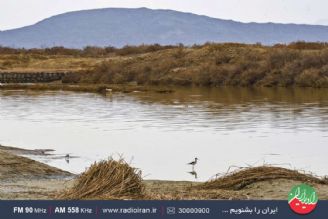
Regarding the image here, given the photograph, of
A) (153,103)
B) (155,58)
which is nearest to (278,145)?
(153,103)

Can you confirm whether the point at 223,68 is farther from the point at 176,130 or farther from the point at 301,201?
the point at 301,201

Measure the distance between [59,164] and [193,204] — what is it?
11942mm

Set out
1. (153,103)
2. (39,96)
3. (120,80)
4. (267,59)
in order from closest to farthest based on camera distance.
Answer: (153,103), (39,96), (267,59), (120,80)

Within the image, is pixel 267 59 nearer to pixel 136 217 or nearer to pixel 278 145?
pixel 278 145

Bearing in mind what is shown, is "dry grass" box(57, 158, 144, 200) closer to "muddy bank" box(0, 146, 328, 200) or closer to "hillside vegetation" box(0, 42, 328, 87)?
"muddy bank" box(0, 146, 328, 200)

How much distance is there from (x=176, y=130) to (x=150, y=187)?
49.5 feet

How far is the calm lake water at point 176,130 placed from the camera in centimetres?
2102

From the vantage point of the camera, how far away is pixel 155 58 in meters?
79.7

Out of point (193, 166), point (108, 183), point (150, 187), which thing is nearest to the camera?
point (108, 183)

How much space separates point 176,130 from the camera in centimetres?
2936

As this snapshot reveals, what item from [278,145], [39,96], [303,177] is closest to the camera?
[303,177]

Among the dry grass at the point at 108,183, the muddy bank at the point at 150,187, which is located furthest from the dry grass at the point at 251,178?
the dry grass at the point at 108,183

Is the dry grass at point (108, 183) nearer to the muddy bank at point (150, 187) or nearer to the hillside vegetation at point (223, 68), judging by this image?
the muddy bank at point (150, 187)

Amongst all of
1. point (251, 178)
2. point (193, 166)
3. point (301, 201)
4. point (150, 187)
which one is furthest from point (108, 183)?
point (193, 166)
